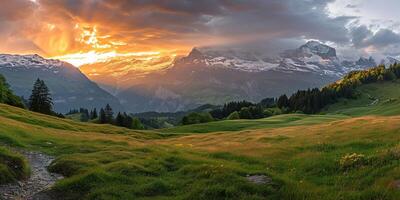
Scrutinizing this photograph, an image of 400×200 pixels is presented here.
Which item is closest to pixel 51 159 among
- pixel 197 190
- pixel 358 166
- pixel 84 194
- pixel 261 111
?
pixel 84 194

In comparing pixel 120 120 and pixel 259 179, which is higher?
pixel 259 179

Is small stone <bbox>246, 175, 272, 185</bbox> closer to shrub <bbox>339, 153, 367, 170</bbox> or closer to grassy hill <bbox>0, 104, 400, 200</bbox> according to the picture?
grassy hill <bbox>0, 104, 400, 200</bbox>

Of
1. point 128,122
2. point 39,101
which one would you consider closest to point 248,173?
point 39,101

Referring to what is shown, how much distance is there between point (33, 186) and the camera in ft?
85.9

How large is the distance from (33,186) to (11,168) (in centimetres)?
211

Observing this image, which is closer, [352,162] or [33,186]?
[352,162]

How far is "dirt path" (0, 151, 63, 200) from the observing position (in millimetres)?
23734

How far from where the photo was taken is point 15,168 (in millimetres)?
27469

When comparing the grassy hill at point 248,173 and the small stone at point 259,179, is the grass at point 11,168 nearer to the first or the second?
the grassy hill at point 248,173

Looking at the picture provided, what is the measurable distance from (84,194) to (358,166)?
1543cm

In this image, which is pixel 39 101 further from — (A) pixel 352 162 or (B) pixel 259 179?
(A) pixel 352 162

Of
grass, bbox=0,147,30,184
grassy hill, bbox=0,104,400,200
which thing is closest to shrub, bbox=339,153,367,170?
grassy hill, bbox=0,104,400,200

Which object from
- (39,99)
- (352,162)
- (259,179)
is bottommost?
(259,179)

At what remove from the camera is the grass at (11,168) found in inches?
1006
